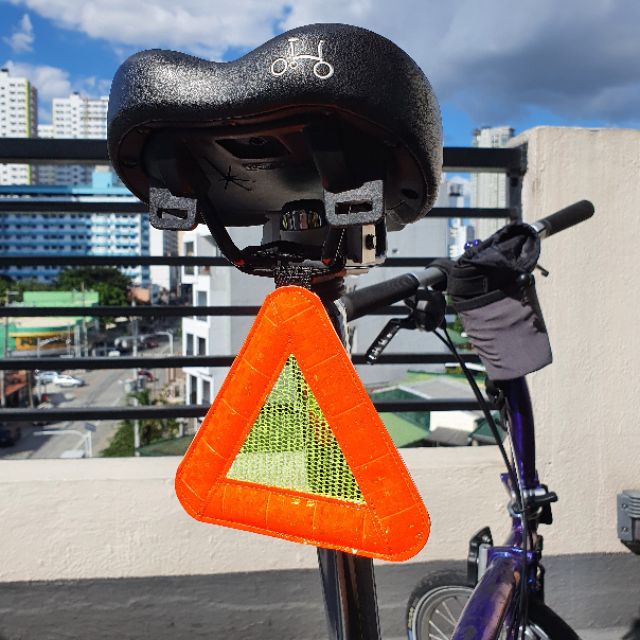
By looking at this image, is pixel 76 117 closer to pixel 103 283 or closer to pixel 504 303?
pixel 103 283

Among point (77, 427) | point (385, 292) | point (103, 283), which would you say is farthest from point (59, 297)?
point (385, 292)

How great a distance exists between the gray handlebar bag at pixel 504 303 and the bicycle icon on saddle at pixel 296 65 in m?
0.96

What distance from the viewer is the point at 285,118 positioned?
94 cm

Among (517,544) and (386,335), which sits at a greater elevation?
(386,335)

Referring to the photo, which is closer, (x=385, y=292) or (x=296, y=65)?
(x=296, y=65)

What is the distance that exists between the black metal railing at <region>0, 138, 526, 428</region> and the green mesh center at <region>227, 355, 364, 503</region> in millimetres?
1562

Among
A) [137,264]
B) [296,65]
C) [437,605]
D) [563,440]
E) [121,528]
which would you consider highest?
[296,65]

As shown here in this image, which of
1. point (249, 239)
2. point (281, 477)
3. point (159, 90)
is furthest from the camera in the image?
point (249, 239)

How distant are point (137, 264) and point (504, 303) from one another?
167cm

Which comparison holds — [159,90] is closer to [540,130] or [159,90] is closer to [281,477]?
[281,477]

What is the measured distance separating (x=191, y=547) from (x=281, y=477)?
1.68 m

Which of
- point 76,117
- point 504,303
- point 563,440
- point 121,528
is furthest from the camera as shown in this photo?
point 76,117

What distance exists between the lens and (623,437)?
2775mm

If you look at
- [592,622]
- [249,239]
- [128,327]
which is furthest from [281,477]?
[128,327]
